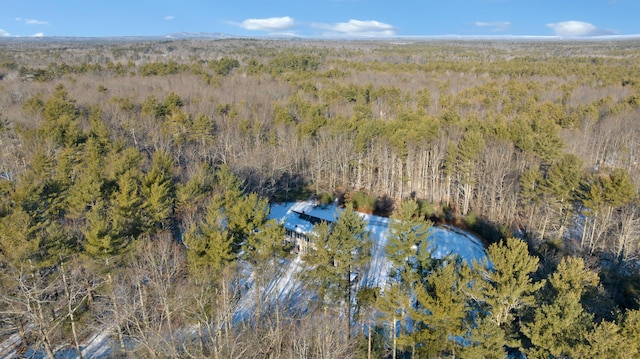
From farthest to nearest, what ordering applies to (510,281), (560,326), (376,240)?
1. (376,240)
2. (510,281)
3. (560,326)

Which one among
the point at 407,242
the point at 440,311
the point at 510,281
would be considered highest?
the point at 407,242

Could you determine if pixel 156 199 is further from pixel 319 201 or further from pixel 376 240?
pixel 319 201

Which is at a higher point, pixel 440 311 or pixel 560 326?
pixel 560 326

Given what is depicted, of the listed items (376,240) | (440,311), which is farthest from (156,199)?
(440,311)

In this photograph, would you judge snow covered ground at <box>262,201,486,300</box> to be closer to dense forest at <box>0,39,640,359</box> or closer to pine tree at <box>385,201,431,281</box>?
dense forest at <box>0,39,640,359</box>

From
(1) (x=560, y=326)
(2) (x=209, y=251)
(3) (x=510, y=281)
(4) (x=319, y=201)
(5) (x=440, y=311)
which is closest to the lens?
(1) (x=560, y=326)

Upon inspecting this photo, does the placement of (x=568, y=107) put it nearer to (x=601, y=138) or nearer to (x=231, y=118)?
(x=601, y=138)

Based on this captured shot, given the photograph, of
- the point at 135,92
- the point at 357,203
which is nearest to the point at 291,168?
the point at 357,203

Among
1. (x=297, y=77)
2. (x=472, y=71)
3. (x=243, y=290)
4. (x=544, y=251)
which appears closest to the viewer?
(x=243, y=290)
